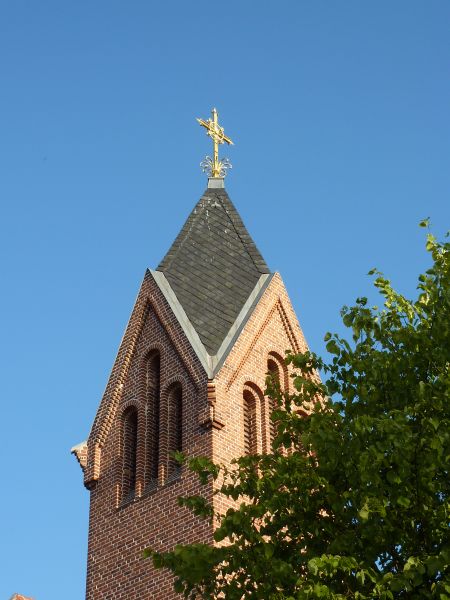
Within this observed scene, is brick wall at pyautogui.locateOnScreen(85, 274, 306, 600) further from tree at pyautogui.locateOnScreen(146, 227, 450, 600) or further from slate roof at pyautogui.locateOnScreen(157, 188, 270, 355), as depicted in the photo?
tree at pyautogui.locateOnScreen(146, 227, 450, 600)

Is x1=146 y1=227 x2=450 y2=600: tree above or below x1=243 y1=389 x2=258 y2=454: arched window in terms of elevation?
below

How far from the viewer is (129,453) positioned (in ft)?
81.4

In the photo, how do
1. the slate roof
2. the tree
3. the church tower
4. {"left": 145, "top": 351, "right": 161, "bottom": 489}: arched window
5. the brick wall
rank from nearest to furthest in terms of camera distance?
Answer: the tree → the brick wall → the church tower → {"left": 145, "top": 351, "right": 161, "bottom": 489}: arched window → the slate roof

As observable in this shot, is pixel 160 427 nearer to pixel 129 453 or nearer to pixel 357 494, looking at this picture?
pixel 129 453

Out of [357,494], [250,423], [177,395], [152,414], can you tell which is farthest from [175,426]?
[357,494]

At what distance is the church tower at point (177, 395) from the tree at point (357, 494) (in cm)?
721

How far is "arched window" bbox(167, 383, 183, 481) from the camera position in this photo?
76.1 ft

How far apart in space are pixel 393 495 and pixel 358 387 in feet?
5.88

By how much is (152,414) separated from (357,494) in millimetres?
12147

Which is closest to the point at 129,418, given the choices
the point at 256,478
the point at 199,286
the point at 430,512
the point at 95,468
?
the point at 95,468

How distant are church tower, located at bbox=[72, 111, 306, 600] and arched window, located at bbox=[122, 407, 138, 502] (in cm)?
2

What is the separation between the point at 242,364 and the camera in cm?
2448

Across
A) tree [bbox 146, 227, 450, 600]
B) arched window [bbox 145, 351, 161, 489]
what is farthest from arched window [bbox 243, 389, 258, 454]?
tree [bbox 146, 227, 450, 600]

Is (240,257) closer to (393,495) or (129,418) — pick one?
(129,418)
